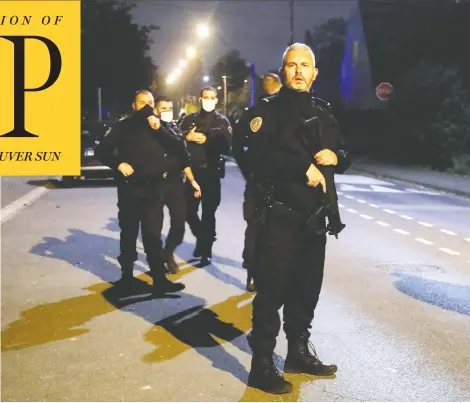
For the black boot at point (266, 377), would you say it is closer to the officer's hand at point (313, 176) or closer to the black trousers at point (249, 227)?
the officer's hand at point (313, 176)

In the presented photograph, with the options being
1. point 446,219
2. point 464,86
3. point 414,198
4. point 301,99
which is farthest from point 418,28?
point 301,99

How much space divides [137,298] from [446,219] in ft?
25.0

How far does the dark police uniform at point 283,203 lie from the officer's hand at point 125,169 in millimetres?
2498

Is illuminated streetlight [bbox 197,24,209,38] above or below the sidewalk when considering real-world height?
above

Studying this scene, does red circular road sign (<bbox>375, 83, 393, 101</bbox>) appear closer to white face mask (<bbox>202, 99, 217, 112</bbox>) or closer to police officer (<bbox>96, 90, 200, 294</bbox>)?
white face mask (<bbox>202, 99, 217, 112</bbox>)

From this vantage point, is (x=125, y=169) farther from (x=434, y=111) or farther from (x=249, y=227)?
(x=434, y=111)

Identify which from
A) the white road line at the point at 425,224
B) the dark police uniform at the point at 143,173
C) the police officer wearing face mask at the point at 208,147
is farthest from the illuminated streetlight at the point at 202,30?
the dark police uniform at the point at 143,173

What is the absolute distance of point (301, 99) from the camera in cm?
454

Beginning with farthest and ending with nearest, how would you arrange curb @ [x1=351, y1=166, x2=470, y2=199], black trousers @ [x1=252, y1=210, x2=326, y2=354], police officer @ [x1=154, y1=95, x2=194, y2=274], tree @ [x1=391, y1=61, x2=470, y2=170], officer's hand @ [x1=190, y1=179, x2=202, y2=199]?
tree @ [x1=391, y1=61, x2=470, y2=170] → curb @ [x1=351, y1=166, x2=470, y2=199] → officer's hand @ [x1=190, y1=179, x2=202, y2=199] → police officer @ [x1=154, y1=95, x2=194, y2=274] → black trousers @ [x1=252, y1=210, x2=326, y2=354]

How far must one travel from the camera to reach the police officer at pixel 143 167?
7086 mm

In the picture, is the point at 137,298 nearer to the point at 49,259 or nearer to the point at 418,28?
the point at 49,259

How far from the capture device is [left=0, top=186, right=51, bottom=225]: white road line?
13.4 m

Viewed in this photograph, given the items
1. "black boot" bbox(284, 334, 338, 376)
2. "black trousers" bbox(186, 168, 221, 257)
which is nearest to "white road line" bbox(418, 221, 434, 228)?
"black trousers" bbox(186, 168, 221, 257)

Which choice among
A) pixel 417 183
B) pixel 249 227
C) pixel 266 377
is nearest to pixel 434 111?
pixel 417 183
